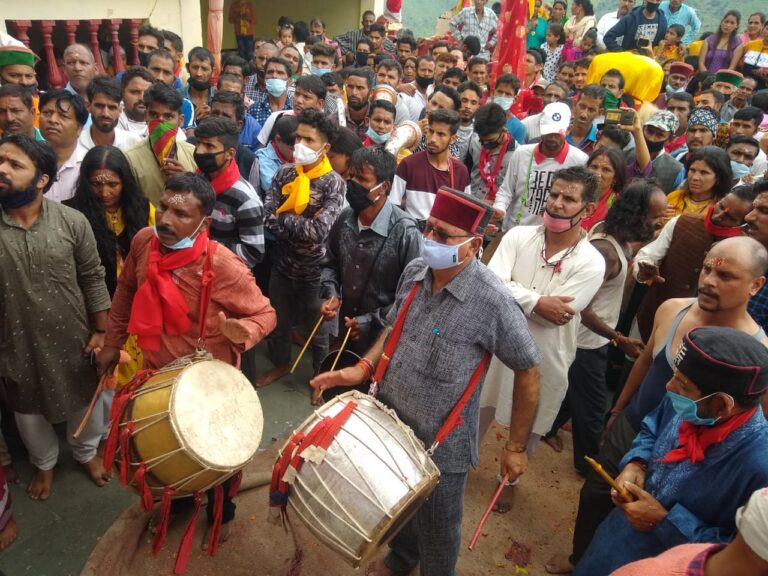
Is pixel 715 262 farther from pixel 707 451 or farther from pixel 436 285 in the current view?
pixel 436 285

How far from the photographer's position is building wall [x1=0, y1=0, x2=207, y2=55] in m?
7.58

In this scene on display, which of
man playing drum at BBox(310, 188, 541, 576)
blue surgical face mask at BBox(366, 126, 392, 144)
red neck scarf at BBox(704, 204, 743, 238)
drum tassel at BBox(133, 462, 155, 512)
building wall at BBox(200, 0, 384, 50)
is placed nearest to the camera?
man playing drum at BBox(310, 188, 541, 576)

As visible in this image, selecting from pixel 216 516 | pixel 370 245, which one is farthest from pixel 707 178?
pixel 216 516

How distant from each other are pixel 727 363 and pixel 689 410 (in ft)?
0.78

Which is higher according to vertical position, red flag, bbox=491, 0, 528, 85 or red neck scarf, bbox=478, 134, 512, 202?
red flag, bbox=491, 0, 528, 85

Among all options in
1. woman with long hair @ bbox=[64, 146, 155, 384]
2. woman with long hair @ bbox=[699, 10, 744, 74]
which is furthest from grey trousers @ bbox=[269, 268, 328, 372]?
woman with long hair @ bbox=[699, 10, 744, 74]

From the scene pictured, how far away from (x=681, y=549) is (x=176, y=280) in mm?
2414

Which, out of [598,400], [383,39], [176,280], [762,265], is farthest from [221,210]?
[383,39]

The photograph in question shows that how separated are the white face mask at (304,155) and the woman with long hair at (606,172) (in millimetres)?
2234

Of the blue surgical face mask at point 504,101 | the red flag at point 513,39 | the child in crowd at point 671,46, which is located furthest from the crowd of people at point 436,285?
the child in crowd at point 671,46

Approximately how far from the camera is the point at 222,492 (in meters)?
3.00

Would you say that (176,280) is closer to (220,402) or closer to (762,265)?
(220,402)

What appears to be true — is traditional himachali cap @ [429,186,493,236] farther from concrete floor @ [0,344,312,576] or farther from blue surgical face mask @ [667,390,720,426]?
concrete floor @ [0,344,312,576]

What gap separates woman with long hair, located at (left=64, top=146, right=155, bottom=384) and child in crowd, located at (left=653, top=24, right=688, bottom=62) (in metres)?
11.0
